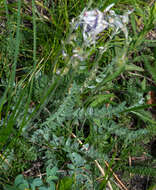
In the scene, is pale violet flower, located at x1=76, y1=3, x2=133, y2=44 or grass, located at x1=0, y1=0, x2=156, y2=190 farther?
grass, located at x1=0, y1=0, x2=156, y2=190

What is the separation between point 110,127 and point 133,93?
1.51ft

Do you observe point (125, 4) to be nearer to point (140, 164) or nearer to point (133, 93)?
point (133, 93)

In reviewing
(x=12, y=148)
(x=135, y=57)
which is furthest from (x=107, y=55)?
(x=12, y=148)

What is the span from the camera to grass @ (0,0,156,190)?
5.02ft

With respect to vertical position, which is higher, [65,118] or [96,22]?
[96,22]

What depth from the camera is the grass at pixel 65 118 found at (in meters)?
1.53

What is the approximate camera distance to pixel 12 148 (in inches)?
61.7

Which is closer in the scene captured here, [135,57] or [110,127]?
[110,127]

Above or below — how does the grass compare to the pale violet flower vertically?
below

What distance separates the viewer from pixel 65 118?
5.85 feet

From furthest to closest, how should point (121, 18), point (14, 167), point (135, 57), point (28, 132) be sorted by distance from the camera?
1. point (135, 57)
2. point (28, 132)
3. point (14, 167)
4. point (121, 18)

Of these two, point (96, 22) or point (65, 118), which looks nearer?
point (96, 22)

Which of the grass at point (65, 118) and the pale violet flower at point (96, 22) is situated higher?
the pale violet flower at point (96, 22)

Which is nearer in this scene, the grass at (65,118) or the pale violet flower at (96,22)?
the pale violet flower at (96,22)
